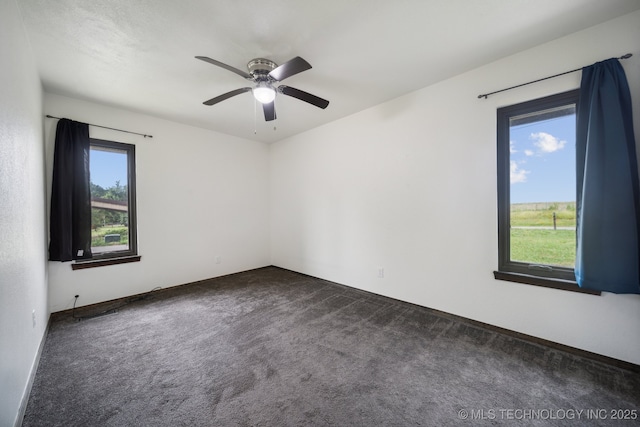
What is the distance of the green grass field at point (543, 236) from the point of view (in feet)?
6.88

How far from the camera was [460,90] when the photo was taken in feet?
8.43

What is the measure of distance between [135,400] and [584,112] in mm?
3957

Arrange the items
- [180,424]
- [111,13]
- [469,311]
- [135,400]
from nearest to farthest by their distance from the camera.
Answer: [180,424] < [135,400] < [111,13] < [469,311]

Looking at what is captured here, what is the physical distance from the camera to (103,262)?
3146 millimetres

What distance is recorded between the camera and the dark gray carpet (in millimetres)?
1427

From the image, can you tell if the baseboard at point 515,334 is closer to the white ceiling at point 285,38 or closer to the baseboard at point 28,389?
the baseboard at point 28,389

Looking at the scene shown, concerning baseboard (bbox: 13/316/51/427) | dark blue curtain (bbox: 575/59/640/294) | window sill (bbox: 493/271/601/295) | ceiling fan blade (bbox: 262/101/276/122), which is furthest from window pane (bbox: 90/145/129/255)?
dark blue curtain (bbox: 575/59/640/294)

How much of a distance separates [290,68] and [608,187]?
2.61 meters

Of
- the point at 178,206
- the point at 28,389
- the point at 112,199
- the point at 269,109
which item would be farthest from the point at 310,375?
the point at 112,199

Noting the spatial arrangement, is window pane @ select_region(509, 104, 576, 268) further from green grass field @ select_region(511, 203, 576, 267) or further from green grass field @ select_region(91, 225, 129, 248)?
green grass field @ select_region(91, 225, 129, 248)

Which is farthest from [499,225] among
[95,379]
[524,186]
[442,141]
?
[95,379]

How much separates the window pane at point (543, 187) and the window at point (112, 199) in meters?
4.81

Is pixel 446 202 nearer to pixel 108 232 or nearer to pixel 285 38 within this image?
pixel 285 38

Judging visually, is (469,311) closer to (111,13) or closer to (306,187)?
(306,187)
